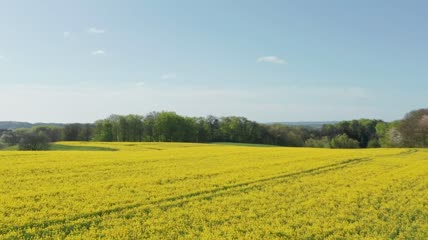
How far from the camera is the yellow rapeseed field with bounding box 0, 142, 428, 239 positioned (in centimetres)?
1169

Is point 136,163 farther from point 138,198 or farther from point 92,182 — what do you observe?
point 138,198

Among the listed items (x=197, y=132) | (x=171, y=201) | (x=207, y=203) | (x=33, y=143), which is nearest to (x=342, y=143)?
(x=197, y=132)

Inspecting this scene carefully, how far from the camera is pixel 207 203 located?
15297 mm

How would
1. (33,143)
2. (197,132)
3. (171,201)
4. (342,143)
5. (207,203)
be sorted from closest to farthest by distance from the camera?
(207,203), (171,201), (33,143), (197,132), (342,143)

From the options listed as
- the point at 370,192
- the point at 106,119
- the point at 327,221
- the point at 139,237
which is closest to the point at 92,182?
the point at 139,237

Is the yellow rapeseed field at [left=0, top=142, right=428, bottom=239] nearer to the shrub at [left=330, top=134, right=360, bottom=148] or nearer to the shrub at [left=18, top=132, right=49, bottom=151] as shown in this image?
the shrub at [left=18, top=132, right=49, bottom=151]

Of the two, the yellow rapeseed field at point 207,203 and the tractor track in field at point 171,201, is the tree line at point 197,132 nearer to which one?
the tractor track in field at point 171,201

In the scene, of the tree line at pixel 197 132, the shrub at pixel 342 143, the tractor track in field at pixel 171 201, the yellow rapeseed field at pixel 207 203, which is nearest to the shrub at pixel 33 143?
the yellow rapeseed field at pixel 207 203

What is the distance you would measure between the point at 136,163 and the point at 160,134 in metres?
76.2

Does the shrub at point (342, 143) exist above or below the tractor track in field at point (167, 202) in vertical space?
above

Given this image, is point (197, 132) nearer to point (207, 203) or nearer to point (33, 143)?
point (33, 143)

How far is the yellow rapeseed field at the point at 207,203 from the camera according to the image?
11688 mm

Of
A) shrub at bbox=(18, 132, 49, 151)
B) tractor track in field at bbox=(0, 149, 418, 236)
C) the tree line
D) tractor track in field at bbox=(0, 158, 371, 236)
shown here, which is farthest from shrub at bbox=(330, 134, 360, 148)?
tractor track in field at bbox=(0, 149, 418, 236)

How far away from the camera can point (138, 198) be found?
Result: 15.6 metres
